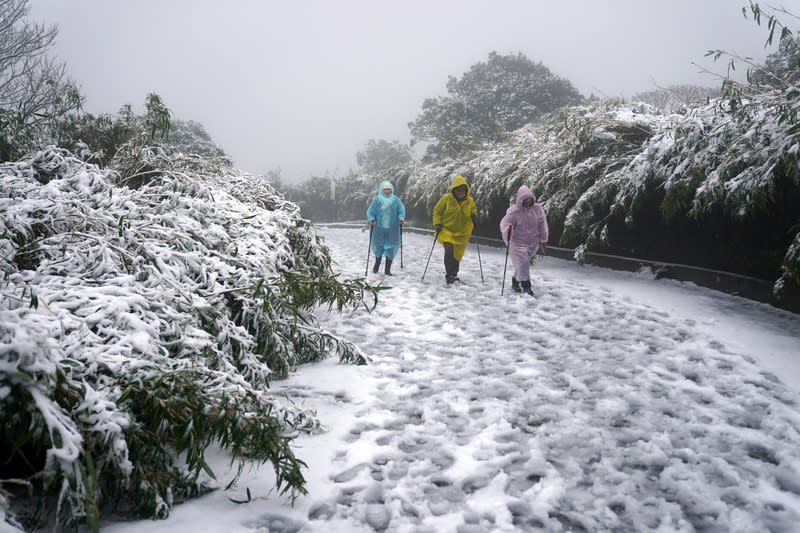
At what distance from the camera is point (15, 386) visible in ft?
4.70

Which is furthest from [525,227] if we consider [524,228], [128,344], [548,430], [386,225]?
[128,344]

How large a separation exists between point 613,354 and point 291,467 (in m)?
3.20

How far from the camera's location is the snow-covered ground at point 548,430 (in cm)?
206

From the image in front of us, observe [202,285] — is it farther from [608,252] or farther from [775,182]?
[608,252]

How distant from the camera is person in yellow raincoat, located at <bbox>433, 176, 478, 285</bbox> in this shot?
24.9 ft

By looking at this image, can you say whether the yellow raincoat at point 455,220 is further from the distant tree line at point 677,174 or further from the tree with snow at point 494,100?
the tree with snow at point 494,100

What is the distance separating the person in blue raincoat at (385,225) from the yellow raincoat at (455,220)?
895 mm

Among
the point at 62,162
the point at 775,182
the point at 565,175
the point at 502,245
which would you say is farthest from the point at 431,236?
the point at 62,162

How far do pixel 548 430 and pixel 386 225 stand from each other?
6.09 m

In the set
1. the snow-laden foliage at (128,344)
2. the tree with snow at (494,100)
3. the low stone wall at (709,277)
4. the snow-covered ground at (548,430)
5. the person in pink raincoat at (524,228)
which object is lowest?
the snow-covered ground at (548,430)

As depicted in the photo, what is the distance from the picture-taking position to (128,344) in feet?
6.47

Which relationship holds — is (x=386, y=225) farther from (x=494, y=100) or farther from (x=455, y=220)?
(x=494, y=100)

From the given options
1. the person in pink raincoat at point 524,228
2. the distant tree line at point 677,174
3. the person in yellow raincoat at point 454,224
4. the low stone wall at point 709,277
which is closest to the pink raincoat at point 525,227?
the person in pink raincoat at point 524,228

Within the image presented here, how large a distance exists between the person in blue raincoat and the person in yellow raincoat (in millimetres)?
915
